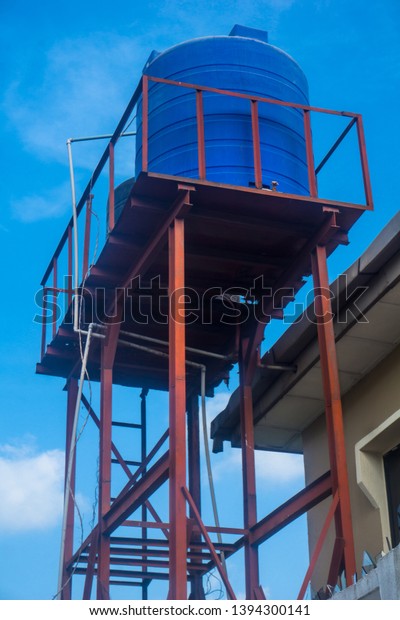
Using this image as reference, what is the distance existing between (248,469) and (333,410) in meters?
3.58

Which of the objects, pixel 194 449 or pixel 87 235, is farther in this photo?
pixel 194 449

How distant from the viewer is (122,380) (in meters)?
19.3

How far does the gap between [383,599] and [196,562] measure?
8398 millimetres

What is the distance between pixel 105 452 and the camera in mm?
16438

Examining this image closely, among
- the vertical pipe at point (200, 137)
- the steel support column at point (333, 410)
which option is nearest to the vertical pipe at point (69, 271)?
the vertical pipe at point (200, 137)

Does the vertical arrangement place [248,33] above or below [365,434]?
above

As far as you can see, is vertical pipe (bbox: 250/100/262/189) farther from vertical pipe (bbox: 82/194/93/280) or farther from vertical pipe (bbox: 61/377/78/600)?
vertical pipe (bbox: 61/377/78/600)

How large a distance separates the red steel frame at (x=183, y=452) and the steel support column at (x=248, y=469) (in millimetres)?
16

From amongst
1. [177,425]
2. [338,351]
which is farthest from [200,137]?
[177,425]

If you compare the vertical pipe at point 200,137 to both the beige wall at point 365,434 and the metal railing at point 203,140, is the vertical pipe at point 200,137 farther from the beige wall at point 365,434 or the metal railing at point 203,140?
the beige wall at point 365,434

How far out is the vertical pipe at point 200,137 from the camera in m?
14.1

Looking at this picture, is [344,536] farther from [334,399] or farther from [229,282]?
[229,282]

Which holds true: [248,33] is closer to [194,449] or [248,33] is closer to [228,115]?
[228,115]
